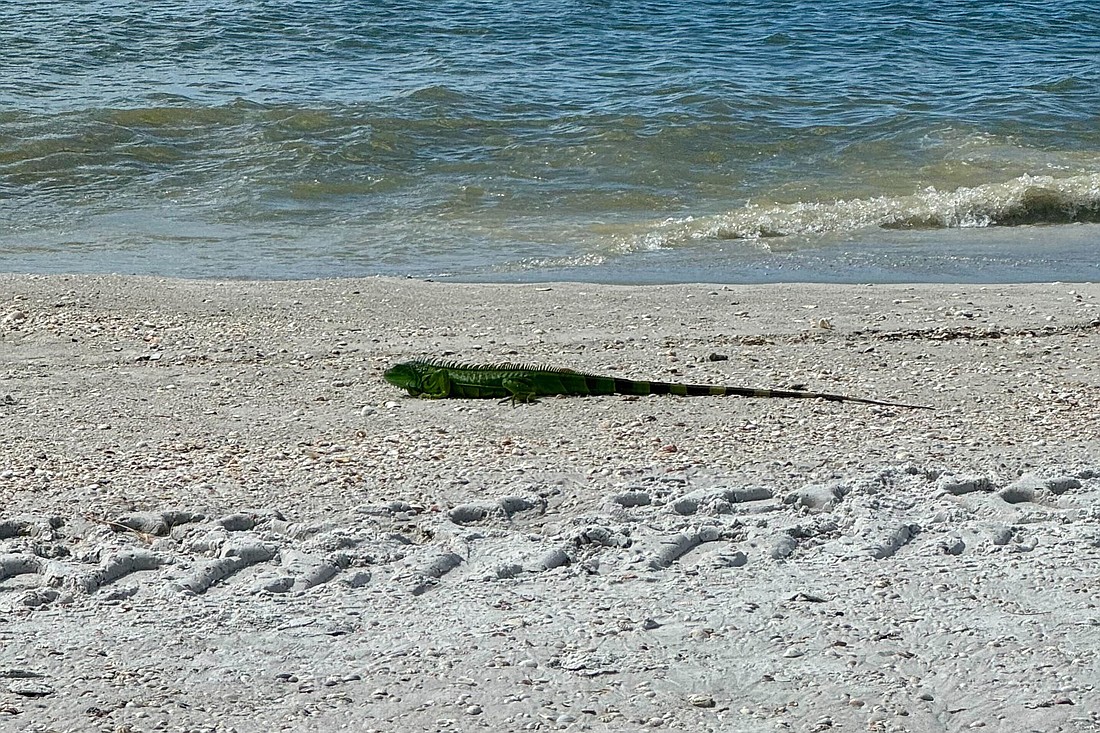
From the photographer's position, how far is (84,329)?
19.4ft

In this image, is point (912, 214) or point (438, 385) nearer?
point (438, 385)

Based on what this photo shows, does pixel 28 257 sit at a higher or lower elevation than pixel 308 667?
lower

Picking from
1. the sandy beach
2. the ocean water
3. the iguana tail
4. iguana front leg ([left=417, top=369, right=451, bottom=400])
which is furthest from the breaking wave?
iguana front leg ([left=417, top=369, right=451, bottom=400])

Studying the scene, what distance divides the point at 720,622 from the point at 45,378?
3.37 m

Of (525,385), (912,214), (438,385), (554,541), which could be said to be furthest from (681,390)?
(912,214)

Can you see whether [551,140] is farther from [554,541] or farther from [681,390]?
[554,541]

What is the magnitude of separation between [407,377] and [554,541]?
5.50 feet

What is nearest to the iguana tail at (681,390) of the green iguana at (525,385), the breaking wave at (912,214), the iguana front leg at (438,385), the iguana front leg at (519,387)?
the green iguana at (525,385)

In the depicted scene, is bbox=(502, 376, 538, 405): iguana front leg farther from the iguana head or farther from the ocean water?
the ocean water

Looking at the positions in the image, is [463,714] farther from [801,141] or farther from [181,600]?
[801,141]

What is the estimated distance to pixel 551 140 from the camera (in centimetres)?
1216

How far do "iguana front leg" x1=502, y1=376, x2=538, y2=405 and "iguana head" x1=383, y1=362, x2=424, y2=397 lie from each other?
1.11ft

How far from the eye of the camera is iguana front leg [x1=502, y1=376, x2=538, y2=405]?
473 cm

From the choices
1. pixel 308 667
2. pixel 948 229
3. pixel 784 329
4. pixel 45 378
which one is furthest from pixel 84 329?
pixel 948 229
